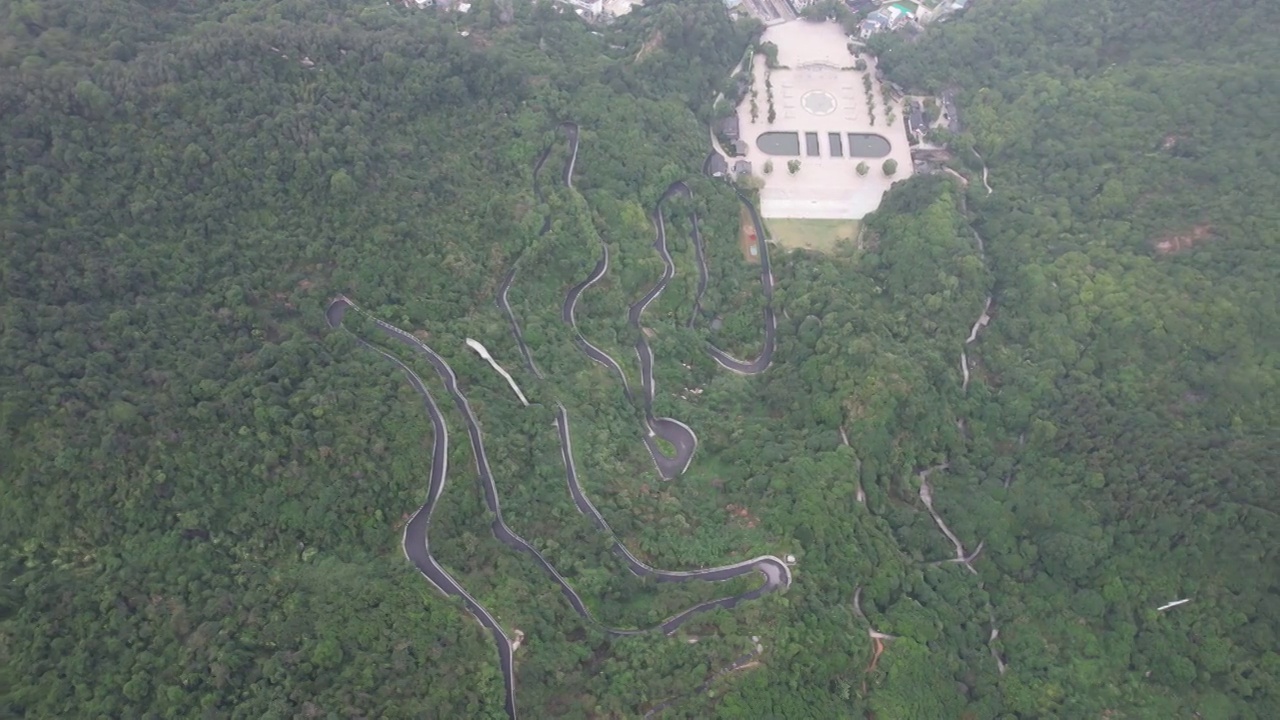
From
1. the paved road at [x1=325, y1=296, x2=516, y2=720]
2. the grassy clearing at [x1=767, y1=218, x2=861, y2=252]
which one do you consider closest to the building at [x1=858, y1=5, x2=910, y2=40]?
the grassy clearing at [x1=767, y1=218, x2=861, y2=252]

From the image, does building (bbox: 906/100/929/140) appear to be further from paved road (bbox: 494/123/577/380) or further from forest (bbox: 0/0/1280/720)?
paved road (bbox: 494/123/577/380)

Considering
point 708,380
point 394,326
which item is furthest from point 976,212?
point 394,326

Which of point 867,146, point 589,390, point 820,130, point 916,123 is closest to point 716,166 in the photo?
point 820,130

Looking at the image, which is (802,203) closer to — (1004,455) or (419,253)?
(1004,455)

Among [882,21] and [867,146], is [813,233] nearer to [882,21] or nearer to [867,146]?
[867,146]

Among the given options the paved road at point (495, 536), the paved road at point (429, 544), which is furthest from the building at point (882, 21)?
the paved road at point (429, 544)
